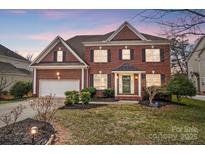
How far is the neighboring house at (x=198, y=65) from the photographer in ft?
11.9

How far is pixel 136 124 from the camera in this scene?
11.2ft

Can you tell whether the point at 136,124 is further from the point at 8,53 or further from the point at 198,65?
the point at 8,53

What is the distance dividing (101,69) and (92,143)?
152 centimetres

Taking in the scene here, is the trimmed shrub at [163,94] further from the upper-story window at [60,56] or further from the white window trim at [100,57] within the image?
the upper-story window at [60,56]

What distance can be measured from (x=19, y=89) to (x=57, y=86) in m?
0.66

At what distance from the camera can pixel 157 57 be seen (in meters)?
3.90

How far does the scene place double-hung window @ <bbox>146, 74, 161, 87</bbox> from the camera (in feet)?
12.1

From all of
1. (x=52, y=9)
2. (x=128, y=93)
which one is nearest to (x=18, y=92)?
(x=52, y=9)

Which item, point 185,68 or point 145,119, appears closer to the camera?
point 145,119

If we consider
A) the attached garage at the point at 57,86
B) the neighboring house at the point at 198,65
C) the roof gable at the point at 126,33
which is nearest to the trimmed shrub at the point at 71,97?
the attached garage at the point at 57,86

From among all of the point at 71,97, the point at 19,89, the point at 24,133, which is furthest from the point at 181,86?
the point at 19,89

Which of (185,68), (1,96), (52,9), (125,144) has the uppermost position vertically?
(52,9)

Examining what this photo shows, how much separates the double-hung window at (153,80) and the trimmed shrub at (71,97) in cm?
129
